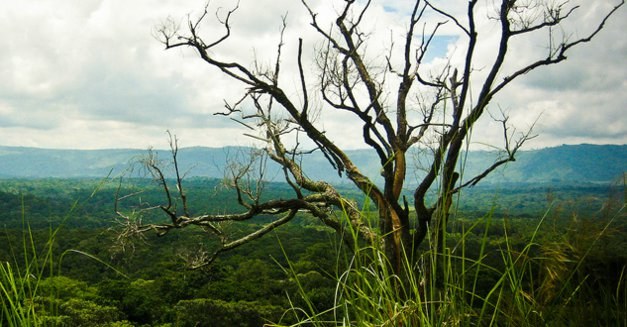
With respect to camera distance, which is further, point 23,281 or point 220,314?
point 220,314

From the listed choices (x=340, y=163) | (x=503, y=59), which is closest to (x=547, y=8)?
(x=503, y=59)

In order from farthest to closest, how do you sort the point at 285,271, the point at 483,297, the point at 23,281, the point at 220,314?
the point at 220,314, the point at 285,271, the point at 483,297, the point at 23,281

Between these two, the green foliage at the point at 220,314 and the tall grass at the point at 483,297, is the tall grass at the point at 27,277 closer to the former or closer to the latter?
the tall grass at the point at 483,297

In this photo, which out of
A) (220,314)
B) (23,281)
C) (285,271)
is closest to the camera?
(23,281)

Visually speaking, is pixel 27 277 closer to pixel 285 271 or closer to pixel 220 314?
pixel 285 271

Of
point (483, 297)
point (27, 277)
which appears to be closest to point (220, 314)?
point (27, 277)

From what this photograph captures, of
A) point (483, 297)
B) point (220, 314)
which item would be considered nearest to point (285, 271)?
point (483, 297)

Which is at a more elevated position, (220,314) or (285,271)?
(285,271)

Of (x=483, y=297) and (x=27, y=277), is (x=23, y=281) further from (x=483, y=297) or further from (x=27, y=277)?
(x=483, y=297)

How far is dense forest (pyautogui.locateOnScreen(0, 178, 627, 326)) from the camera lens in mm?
1538

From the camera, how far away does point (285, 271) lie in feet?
6.00

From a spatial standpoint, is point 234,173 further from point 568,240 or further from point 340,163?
point 568,240

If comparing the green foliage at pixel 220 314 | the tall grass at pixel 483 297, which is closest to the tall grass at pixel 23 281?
the tall grass at pixel 483 297

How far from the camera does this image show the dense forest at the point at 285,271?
1.54 meters
